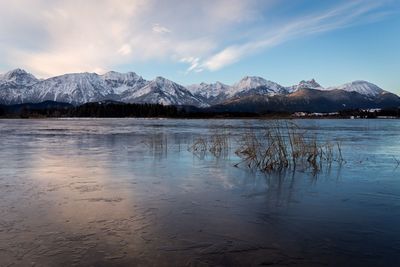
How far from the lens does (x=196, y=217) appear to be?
7602 millimetres

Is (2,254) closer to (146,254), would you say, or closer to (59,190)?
(146,254)

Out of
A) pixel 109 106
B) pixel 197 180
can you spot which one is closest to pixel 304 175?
pixel 197 180

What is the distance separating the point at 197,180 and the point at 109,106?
452 ft

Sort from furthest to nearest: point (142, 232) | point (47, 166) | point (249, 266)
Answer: point (47, 166) → point (142, 232) → point (249, 266)

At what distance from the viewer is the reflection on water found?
5.60 metres

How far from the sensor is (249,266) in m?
5.25

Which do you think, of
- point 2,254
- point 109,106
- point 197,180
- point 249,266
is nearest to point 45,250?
→ point 2,254

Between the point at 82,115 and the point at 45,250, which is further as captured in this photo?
the point at 82,115

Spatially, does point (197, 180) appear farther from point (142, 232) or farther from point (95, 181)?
point (142, 232)

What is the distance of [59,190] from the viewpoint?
32.5 ft

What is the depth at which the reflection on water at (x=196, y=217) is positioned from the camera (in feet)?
18.4

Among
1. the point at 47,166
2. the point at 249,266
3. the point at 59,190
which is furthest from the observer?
the point at 47,166

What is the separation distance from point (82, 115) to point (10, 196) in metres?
143

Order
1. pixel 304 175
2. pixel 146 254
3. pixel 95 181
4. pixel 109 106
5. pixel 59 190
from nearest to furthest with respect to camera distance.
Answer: pixel 146 254, pixel 59 190, pixel 95 181, pixel 304 175, pixel 109 106
